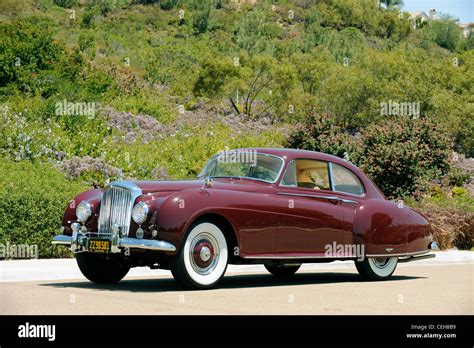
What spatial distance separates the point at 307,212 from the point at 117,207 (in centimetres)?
260

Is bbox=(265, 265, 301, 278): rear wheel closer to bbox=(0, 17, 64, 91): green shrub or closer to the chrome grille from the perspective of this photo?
the chrome grille

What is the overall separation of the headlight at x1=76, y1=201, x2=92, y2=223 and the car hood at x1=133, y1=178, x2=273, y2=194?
73 centimetres

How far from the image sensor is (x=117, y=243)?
396 inches

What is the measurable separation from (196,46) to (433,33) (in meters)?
42.7

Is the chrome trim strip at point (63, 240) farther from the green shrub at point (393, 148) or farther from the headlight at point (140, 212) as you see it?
the green shrub at point (393, 148)

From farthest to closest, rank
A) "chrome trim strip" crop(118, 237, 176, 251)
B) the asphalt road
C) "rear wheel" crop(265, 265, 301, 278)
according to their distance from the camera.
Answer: "rear wheel" crop(265, 265, 301, 278), "chrome trim strip" crop(118, 237, 176, 251), the asphalt road

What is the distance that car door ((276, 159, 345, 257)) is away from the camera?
11.1 meters

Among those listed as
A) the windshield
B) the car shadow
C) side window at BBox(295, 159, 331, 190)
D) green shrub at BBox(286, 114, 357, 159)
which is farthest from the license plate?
green shrub at BBox(286, 114, 357, 159)

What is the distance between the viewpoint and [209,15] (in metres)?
86.2

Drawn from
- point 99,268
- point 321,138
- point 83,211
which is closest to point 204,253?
point 83,211

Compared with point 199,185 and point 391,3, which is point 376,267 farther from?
point 391,3

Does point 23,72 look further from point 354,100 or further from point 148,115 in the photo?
point 354,100

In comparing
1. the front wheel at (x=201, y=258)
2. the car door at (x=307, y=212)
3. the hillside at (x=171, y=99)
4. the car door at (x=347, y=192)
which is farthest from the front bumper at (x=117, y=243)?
the car door at (x=347, y=192)

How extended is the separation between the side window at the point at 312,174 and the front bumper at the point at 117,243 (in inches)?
103
